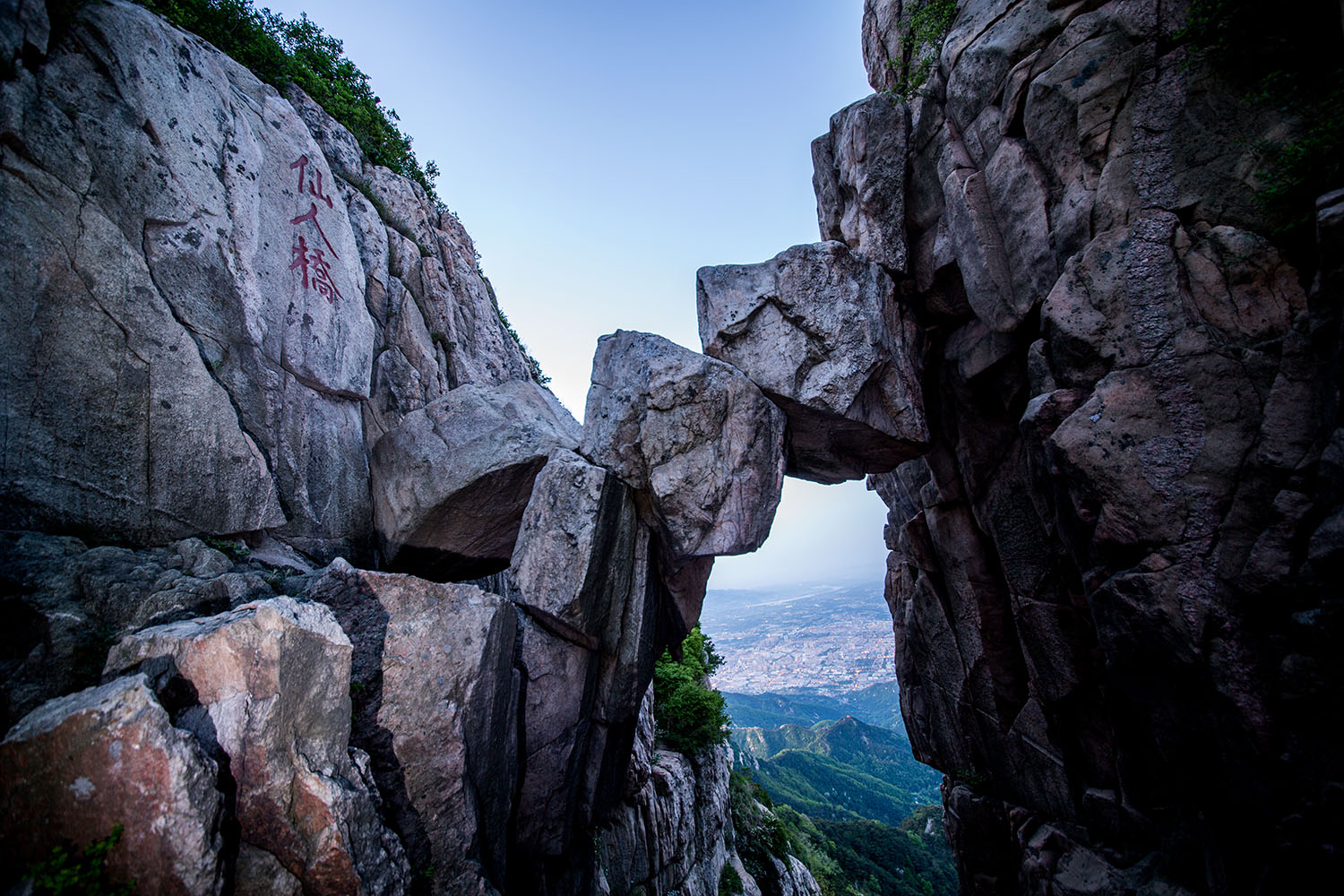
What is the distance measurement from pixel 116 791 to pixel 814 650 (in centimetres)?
13972

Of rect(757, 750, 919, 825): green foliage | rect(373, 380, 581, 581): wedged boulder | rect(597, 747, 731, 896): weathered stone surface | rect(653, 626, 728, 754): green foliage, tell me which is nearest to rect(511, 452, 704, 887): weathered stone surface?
rect(373, 380, 581, 581): wedged boulder

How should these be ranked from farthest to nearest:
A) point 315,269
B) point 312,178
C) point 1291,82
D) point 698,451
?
point 312,178 < point 698,451 < point 315,269 < point 1291,82

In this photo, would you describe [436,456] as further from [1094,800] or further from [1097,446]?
[1094,800]

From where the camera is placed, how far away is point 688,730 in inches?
678

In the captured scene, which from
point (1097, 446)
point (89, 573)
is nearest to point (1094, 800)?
point (1097, 446)

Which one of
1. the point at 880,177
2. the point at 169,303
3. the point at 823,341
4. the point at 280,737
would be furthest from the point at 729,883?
the point at 880,177

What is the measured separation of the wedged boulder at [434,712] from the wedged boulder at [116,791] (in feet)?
6.50

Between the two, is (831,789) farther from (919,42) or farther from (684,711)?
(919,42)

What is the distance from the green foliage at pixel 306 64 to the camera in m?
11.6

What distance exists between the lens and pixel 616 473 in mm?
10586

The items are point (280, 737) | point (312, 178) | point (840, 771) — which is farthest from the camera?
point (840, 771)

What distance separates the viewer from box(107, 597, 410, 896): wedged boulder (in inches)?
200

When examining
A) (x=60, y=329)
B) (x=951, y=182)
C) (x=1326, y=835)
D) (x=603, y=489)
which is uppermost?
(x=951, y=182)

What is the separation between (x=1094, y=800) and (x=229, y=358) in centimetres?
1894
